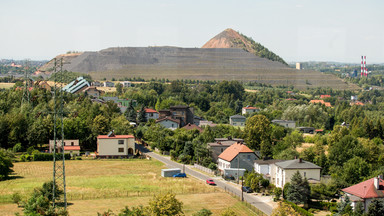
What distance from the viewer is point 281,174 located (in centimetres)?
3569

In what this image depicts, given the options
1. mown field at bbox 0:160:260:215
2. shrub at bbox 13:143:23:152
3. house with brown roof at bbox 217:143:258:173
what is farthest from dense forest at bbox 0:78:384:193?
mown field at bbox 0:160:260:215

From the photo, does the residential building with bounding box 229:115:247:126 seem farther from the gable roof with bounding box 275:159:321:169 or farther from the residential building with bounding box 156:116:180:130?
the gable roof with bounding box 275:159:321:169

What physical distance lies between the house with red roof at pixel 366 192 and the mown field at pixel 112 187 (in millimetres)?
5881

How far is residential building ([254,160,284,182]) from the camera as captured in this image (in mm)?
37531

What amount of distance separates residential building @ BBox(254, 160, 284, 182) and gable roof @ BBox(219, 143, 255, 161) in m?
1.49

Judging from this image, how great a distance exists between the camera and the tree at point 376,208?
2742cm

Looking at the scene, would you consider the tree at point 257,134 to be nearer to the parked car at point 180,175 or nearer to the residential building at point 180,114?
the parked car at point 180,175

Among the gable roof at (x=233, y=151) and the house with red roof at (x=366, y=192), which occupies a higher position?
the gable roof at (x=233, y=151)

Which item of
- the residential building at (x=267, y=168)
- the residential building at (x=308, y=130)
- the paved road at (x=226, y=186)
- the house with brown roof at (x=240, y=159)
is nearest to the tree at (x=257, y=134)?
the house with brown roof at (x=240, y=159)

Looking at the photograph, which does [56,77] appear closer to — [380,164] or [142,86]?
[380,164]

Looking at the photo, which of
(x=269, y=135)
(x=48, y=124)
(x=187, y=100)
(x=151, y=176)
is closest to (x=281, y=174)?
(x=151, y=176)

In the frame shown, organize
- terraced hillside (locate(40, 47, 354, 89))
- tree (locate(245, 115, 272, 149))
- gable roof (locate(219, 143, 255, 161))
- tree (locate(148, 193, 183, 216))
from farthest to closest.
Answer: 1. terraced hillside (locate(40, 47, 354, 89))
2. tree (locate(245, 115, 272, 149))
3. gable roof (locate(219, 143, 255, 161))
4. tree (locate(148, 193, 183, 216))

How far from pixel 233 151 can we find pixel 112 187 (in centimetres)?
1173

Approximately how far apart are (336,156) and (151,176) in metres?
14.1
